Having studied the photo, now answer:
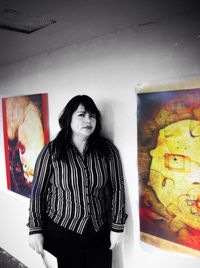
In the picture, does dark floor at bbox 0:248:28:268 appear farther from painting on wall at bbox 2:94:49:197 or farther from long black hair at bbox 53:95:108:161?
long black hair at bbox 53:95:108:161

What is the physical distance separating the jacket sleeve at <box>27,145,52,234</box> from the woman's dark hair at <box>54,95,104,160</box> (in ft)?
0.33

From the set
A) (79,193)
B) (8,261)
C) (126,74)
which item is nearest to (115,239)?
(79,193)

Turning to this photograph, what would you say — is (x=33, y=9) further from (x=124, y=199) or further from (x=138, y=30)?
(x=124, y=199)

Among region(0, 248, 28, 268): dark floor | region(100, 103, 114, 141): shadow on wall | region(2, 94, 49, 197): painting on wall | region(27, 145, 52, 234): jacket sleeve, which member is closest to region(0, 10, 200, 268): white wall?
region(100, 103, 114, 141): shadow on wall

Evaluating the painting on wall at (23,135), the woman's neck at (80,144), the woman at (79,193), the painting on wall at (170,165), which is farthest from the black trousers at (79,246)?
the painting on wall at (23,135)

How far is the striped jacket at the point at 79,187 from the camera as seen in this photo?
1.67 meters

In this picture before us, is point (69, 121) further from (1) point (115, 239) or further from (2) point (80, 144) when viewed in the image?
(1) point (115, 239)

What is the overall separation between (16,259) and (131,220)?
1.71 m

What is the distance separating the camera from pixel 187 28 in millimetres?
1309

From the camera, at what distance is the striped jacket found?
1.67m

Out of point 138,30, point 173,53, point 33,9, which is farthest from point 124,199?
point 33,9

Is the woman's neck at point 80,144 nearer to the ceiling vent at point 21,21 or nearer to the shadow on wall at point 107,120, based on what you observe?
the shadow on wall at point 107,120

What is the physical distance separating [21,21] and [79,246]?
4.54ft

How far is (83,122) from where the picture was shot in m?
1.64
